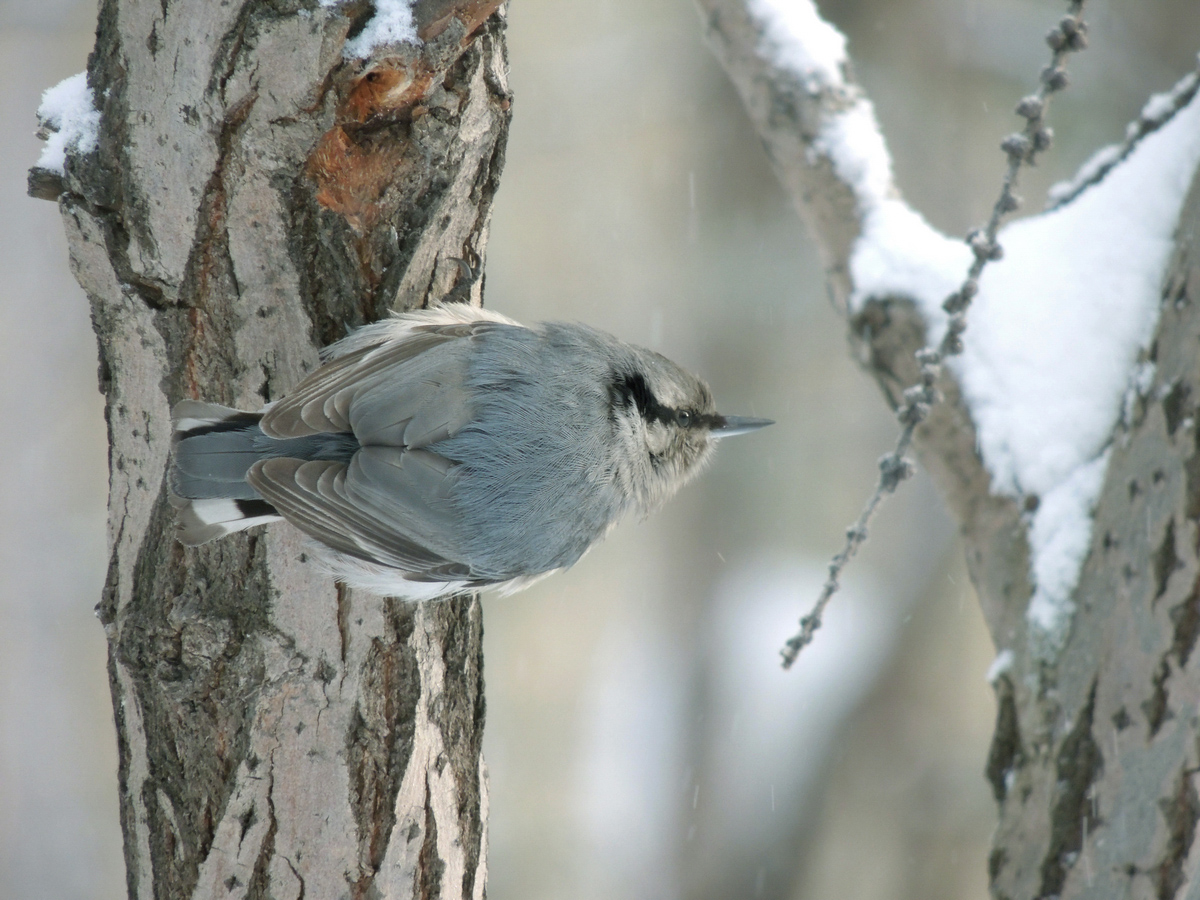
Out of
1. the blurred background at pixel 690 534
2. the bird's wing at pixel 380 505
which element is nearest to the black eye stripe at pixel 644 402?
the bird's wing at pixel 380 505

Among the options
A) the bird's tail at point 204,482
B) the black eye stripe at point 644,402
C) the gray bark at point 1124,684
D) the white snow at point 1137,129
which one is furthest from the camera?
the white snow at point 1137,129

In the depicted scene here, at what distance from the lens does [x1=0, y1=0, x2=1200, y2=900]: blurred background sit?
4.63 m

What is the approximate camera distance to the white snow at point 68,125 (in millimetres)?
1329

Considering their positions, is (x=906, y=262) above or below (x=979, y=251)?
above

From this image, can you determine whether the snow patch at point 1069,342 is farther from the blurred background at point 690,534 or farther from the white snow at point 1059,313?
the blurred background at point 690,534

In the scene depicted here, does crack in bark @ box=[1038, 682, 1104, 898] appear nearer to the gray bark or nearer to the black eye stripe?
the gray bark

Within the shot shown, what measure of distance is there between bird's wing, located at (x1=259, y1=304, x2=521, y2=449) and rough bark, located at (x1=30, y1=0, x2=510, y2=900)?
42 millimetres

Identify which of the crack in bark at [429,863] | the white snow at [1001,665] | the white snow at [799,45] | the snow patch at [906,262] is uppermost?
the white snow at [799,45]

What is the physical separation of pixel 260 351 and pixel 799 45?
157 centimetres

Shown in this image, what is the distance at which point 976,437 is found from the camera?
83.7 inches

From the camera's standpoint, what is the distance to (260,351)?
1449 millimetres

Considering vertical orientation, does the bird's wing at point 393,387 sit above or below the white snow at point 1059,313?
below

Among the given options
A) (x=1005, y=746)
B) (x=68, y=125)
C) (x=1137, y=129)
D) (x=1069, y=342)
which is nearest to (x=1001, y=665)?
(x=1005, y=746)

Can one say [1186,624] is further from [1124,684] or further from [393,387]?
[393,387]
